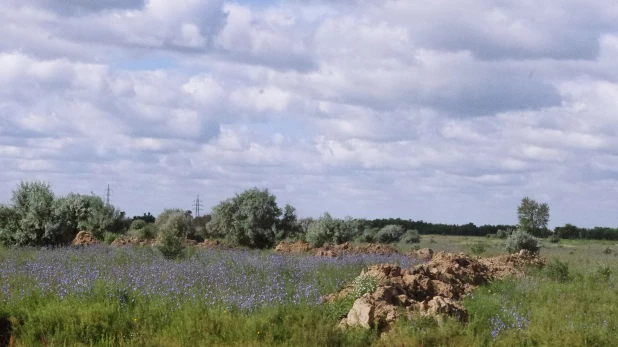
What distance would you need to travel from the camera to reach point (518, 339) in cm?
1194

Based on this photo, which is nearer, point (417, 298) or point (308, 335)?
point (308, 335)

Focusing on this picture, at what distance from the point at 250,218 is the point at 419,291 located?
19.2 meters

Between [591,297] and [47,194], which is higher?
[47,194]

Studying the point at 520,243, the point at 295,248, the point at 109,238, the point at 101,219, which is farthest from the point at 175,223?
Answer: the point at 520,243

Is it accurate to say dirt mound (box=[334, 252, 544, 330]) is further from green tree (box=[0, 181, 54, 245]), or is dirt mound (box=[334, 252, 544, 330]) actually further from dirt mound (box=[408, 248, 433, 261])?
green tree (box=[0, 181, 54, 245])

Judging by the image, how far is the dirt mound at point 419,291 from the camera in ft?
39.9

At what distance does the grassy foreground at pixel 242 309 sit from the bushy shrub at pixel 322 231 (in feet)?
43.6

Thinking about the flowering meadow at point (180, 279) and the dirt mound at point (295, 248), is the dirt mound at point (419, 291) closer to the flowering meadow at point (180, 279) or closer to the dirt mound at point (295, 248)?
the flowering meadow at point (180, 279)

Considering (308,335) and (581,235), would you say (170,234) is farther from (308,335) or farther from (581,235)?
(581,235)

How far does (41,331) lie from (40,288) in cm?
235

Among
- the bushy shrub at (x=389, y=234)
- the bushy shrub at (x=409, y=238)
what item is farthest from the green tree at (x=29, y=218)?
the bushy shrub at (x=409, y=238)

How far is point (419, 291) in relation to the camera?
13703 millimetres

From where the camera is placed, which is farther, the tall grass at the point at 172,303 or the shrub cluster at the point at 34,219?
the shrub cluster at the point at 34,219

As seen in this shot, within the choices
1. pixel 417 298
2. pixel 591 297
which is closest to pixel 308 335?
pixel 417 298
